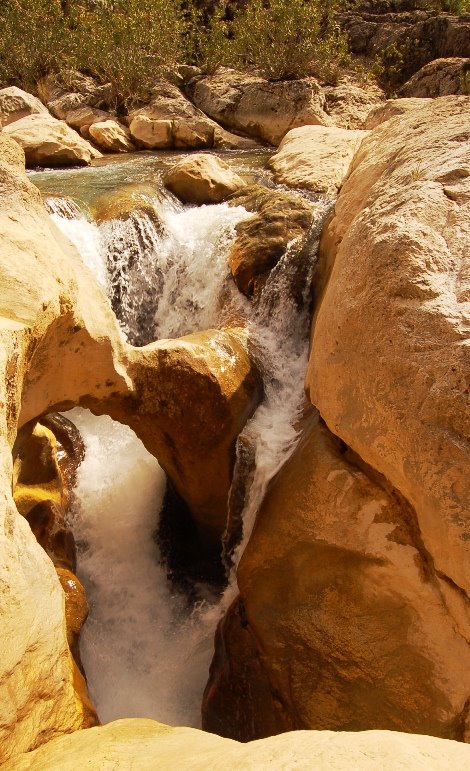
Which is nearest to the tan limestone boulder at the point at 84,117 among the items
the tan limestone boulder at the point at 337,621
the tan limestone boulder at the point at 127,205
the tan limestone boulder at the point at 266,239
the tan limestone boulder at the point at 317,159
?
the tan limestone boulder at the point at 317,159

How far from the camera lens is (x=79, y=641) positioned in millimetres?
4199

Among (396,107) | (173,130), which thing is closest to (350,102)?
(173,130)

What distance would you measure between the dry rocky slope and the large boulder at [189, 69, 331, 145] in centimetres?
1037

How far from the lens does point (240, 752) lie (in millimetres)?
1653

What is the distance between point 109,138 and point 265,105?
4328mm

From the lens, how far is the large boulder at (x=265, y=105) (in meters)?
13.4

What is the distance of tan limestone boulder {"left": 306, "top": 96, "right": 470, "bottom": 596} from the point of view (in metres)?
2.71

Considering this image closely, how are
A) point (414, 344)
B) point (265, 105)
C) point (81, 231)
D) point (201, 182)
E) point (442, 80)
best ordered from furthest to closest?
point (265, 105), point (442, 80), point (201, 182), point (81, 231), point (414, 344)

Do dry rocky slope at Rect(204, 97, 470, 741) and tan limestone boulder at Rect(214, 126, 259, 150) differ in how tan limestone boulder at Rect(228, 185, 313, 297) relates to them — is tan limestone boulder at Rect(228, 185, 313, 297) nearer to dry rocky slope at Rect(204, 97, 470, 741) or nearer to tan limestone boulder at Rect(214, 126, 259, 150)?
dry rocky slope at Rect(204, 97, 470, 741)

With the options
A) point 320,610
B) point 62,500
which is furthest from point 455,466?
point 62,500

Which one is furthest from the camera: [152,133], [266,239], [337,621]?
[152,133]

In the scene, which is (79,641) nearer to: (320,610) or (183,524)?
(183,524)

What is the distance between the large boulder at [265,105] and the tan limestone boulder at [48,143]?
17.2 ft

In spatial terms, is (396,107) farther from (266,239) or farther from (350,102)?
(350,102)
